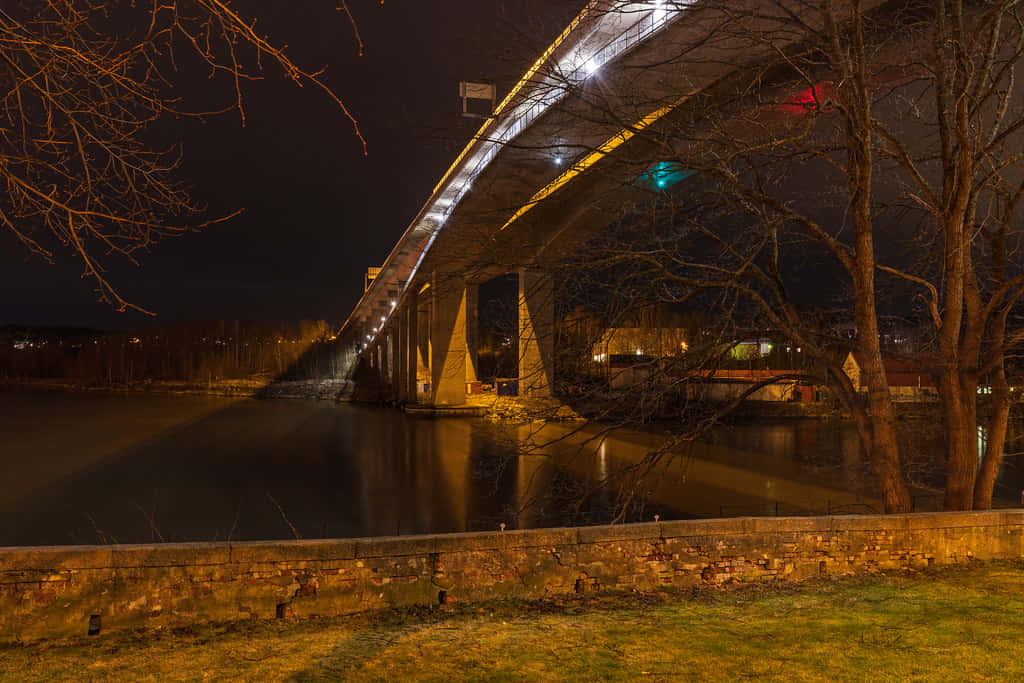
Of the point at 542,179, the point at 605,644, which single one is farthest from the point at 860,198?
the point at 542,179

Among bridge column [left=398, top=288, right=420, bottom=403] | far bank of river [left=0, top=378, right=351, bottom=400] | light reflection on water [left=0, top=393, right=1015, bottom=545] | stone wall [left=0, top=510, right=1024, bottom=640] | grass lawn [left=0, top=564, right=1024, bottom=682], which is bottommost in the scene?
light reflection on water [left=0, top=393, right=1015, bottom=545]

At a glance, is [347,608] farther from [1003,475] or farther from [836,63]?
[1003,475]

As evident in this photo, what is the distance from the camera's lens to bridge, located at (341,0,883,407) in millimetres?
7406

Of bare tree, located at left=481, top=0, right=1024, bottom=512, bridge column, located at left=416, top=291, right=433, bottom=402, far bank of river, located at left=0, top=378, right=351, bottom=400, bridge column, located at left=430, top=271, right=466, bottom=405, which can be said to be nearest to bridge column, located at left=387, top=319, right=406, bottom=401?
bridge column, located at left=416, top=291, right=433, bottom=402

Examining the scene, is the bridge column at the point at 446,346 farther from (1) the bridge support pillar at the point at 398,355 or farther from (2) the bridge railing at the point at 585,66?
(2) the bridge railing at the point at 585,66

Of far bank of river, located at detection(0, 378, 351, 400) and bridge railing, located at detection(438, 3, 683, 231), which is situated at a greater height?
bridge railing, located at detection(438, 3, 683, 231)

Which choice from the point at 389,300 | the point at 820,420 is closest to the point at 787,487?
the point at 820,420

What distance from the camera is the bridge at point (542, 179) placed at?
741cm

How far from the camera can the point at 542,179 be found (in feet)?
87.7

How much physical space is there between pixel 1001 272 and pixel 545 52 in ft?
20.3

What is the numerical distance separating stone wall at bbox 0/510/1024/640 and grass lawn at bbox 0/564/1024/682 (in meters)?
0.17

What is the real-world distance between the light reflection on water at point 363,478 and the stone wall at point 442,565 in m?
1.09

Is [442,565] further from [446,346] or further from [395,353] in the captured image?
[395,353]

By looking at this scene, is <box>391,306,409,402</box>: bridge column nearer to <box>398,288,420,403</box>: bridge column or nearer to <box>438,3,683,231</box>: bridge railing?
<box>398,288,420,403</box>: bridge column
